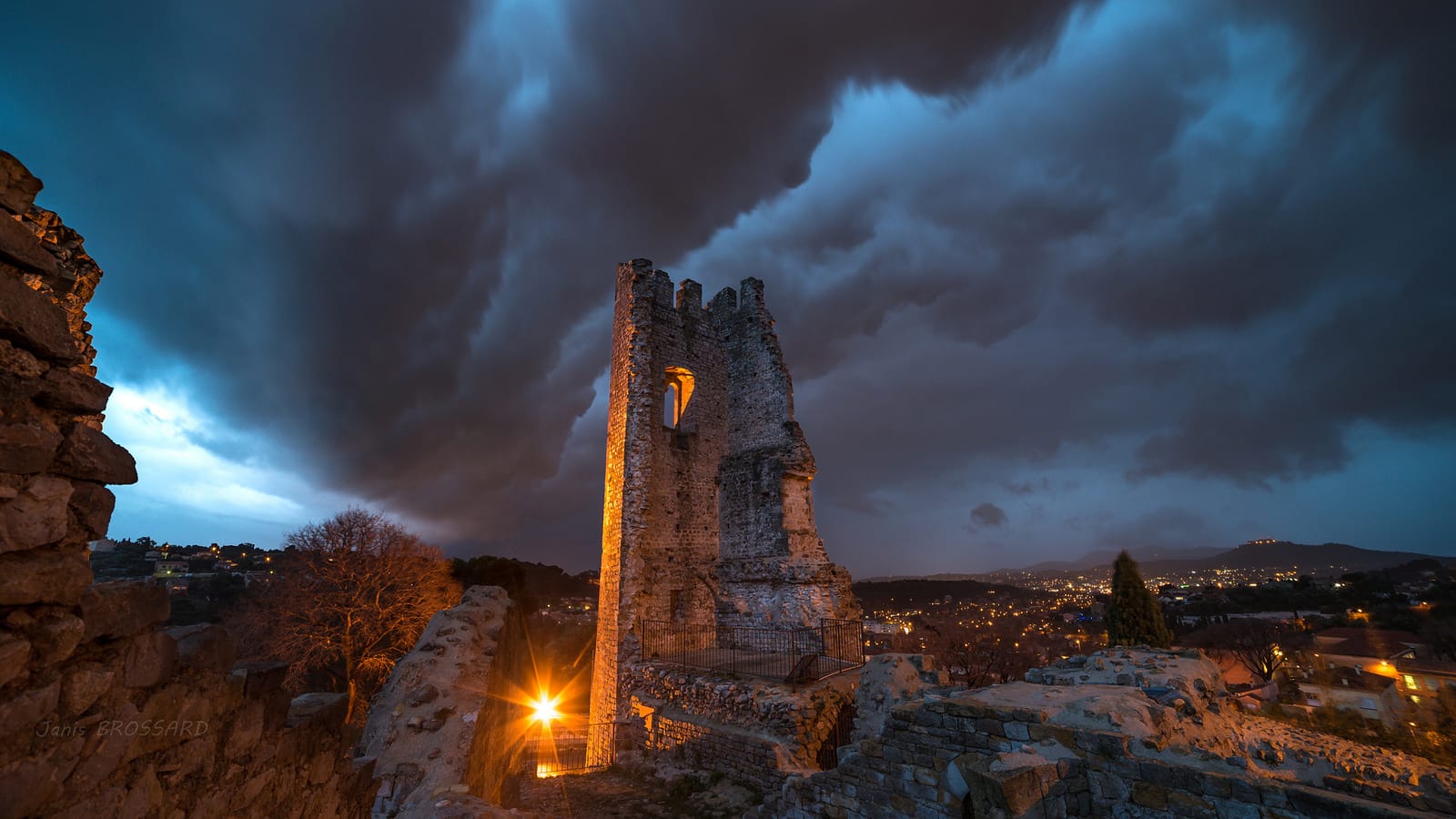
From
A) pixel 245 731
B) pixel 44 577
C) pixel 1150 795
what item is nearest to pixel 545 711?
pixel 245 731

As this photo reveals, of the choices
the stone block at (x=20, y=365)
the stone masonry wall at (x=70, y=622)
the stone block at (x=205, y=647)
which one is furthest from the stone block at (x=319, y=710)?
the stone block at (x=20, y=365)

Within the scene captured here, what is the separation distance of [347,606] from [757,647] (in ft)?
52.1

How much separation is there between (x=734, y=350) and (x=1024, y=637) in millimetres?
29188

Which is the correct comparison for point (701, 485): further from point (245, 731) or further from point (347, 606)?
point (245, 731)

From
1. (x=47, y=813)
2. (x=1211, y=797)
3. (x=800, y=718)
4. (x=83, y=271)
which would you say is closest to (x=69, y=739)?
(x=47, y=813)

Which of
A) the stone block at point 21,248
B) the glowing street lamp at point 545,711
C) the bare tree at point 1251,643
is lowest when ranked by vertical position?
the glowing street lamp at point 545,711

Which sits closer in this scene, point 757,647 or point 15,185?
point 15,185

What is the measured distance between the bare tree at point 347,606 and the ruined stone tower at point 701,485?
8.32m

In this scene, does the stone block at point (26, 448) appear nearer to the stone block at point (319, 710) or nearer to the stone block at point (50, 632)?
the stone block at point (50, 632)

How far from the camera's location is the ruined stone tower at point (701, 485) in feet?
51.9

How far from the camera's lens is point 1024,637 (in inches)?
Answer: 1335

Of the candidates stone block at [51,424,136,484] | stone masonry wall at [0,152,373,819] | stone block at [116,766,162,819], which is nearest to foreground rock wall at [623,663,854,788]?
stone masonry wall at [0,152,373,819]

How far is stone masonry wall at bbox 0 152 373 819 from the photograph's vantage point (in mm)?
1796

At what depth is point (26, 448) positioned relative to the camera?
1821 millimetres
